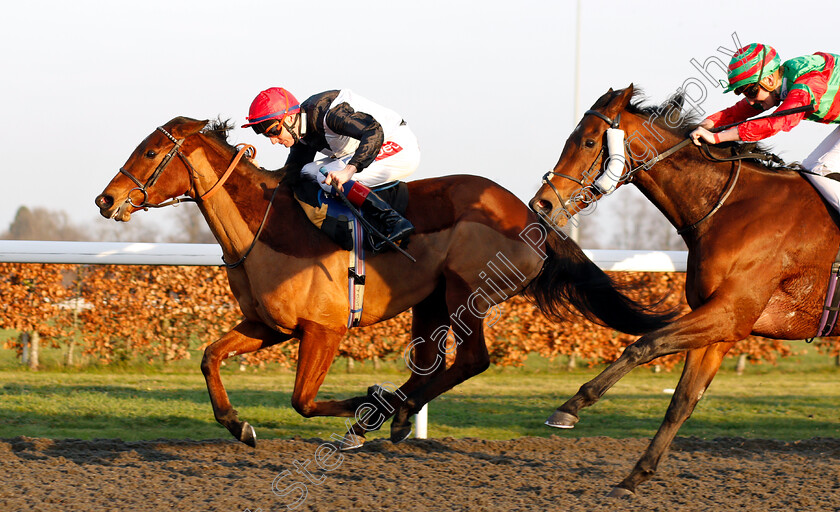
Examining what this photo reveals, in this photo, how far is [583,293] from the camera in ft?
14.3

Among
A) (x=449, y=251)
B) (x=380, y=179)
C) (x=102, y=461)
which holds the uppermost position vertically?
(x=380, y=179)

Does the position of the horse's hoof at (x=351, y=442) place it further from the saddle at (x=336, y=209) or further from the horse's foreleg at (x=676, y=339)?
the horse's foreleg at (x=676, y=339)

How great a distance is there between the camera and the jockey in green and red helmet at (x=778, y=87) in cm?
347

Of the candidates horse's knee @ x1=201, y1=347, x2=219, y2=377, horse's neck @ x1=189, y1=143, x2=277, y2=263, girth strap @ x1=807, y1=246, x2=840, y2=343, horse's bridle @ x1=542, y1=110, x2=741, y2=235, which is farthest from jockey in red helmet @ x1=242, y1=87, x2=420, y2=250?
girth strap @ x1=807, y1=246, x2=840, y2=343

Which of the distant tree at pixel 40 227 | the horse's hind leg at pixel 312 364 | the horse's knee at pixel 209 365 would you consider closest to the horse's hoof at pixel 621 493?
the horse's hind leg at pixel 312 364

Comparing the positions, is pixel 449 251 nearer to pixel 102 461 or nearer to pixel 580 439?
pixel 580 439

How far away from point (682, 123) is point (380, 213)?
1437 millimetres

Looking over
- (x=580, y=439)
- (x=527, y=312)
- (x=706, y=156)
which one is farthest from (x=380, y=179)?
(x=527, y=312)

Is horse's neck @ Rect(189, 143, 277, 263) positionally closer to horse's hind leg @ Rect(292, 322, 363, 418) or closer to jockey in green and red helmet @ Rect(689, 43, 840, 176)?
horse's hind leg @ Rect(292, 322, 363, 418)

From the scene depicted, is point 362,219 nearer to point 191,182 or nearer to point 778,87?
point 191,182

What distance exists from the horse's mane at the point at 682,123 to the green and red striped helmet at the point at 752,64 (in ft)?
0.81

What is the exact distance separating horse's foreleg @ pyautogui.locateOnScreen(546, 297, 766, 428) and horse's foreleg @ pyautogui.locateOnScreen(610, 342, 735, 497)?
0.20 metres

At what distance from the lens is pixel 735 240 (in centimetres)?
341

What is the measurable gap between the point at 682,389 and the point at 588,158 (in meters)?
1.06
